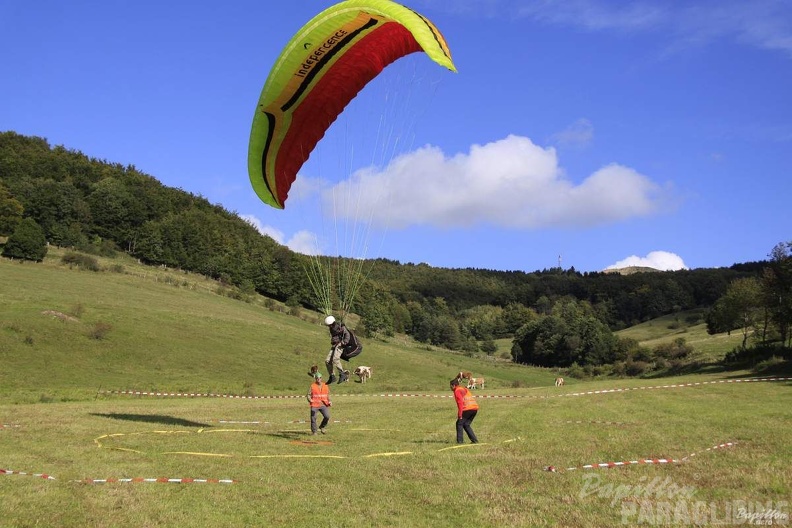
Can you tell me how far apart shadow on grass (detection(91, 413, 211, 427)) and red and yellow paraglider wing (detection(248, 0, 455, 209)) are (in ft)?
23.7

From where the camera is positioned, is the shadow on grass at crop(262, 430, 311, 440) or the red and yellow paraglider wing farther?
the shadow on grass at crop(262, 430, 311, 440)

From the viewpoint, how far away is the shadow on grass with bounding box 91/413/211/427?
19641 mm

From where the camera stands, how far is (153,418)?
69.2 feet

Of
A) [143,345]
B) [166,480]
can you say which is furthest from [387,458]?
[143,345]

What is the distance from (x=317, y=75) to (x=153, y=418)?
12.4 m

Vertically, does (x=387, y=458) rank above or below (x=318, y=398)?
below

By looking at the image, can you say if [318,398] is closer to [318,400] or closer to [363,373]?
[318,400]

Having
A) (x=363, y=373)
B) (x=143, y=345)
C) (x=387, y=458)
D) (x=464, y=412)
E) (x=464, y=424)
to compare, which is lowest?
(x=363, y=373)

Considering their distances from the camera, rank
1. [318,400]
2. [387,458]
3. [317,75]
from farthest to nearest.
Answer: [318,400], [317,75], [387,458]

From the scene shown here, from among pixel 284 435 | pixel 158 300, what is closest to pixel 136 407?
pixel 284 435

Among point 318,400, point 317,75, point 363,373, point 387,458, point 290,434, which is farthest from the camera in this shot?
point 363,373

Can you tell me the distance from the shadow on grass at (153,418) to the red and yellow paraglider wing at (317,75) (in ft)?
23.7

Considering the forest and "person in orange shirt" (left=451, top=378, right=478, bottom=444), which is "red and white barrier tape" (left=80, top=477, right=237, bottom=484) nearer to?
"person in orange shirt" (left=451, top=378, right=478, bottom=444)

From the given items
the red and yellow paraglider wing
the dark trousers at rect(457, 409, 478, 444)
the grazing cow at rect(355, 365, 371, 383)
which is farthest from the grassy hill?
the dark trousers at rect(457, 409, 478, 444)
